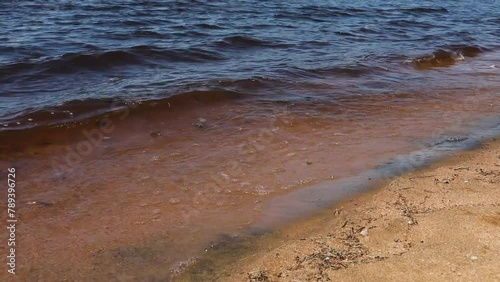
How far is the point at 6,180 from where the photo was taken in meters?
4.61

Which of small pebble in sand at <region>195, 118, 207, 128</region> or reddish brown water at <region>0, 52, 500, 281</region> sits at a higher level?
reddish brown water at <region>0, 52, 500, 281</region>

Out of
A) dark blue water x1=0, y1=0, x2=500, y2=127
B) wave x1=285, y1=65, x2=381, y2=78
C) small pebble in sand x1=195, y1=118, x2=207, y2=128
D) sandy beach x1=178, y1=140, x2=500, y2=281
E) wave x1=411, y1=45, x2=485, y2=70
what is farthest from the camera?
wave x1=411, y1=45, x2=485, y2=70

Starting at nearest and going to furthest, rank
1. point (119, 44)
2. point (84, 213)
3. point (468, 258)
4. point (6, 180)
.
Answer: point (468, 258) < point (84, 213) < point (6, 180) < point (119, 44)

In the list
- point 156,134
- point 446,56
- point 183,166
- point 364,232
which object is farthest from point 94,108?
point 446,56

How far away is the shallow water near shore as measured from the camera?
12.5 ft

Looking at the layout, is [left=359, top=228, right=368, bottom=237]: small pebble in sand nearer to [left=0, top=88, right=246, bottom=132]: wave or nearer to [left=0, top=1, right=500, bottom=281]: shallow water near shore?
[left=0, top=1, right=500, bottom=281]: shallow water near shore

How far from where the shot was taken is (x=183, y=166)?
16.2ft

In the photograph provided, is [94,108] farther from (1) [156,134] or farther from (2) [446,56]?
(2) [446,56]

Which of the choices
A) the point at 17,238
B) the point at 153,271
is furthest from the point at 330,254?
the point at 17,238

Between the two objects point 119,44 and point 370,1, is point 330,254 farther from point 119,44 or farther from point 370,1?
point 370,1

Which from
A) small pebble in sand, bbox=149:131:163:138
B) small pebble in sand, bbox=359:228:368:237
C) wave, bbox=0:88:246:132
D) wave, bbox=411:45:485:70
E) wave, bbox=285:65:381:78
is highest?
small pebble in sand, bbox=359:228:368:237

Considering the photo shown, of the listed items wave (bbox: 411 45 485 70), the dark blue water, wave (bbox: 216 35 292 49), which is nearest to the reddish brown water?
the dark blue water

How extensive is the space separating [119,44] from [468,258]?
27.7 feet

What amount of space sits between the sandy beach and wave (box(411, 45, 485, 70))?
255 inches
